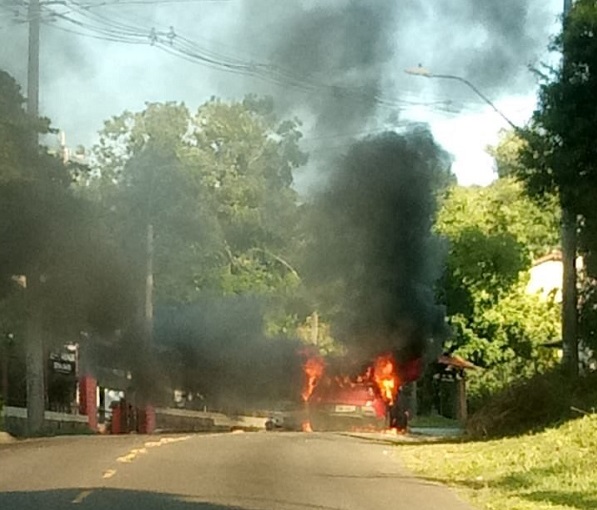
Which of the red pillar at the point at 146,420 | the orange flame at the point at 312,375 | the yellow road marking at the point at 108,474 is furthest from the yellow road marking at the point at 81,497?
the orange flame at the point at 312,375

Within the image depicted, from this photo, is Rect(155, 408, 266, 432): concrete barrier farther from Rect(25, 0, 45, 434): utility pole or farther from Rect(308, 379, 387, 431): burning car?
Rect(25, 0, 45, 434): utility pole

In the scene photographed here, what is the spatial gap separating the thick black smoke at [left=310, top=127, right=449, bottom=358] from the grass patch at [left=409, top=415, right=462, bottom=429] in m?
4.65

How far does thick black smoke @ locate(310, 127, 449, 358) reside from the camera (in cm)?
4231

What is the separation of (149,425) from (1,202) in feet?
41.3

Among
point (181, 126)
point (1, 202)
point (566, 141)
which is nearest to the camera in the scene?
point (566, 141)

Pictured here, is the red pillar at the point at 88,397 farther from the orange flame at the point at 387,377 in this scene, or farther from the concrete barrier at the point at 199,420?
the orange flame at the point at 387,377

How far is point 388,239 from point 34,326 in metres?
12.5

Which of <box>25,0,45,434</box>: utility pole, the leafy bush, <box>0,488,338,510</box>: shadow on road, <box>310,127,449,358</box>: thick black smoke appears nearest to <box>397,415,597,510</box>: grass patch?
the leafy bush

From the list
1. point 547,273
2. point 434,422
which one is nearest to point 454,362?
point 434,422

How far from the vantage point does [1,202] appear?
3450cm

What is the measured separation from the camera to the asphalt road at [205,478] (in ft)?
49.5

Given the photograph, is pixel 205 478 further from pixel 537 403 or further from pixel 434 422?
pixel 434 422

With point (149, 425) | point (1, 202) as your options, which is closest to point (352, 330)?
point (149, 425)

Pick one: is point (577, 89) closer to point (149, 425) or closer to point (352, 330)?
point (352, 330)
